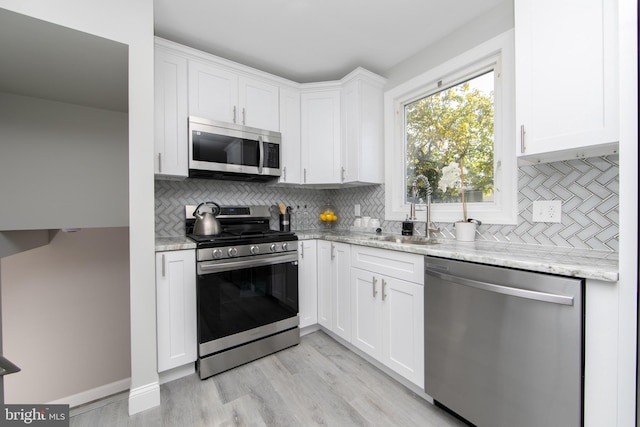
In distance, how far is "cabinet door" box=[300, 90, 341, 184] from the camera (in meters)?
2.63

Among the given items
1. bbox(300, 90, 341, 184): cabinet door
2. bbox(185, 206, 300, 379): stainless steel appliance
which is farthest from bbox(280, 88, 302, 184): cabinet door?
bbox(185, 206, 300, 379): stainless steel appliance

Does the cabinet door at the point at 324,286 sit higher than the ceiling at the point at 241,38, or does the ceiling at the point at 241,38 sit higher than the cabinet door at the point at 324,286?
the ceiling at the point at 241,38

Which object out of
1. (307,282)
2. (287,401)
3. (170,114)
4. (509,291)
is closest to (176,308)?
(287,401)

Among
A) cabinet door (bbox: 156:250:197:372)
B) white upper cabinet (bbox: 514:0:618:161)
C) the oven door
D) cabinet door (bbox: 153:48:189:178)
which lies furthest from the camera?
cabinet door (bbox: 153:48:189:178)

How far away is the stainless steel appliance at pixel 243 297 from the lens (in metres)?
1.81

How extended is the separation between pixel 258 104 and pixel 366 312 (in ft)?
6.88

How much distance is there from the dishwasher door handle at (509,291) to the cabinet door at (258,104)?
1.98 metres

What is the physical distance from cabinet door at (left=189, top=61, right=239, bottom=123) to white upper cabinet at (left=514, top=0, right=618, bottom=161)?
2.07 meters

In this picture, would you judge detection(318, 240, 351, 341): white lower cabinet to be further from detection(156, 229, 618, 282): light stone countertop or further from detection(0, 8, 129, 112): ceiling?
detection(0, 8, 129, 112): ceiling

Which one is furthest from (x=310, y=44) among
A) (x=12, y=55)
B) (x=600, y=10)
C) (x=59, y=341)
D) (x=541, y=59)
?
(x=59, y=341)

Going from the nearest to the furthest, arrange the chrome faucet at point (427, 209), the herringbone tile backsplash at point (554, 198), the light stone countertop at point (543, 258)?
1. the light stone countertop at point (543, 258)
2. the herringbone tile backsplash at point (554, 198)
3. the chrome faucet at point (427, 209)

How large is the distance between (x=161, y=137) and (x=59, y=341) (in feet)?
7.82

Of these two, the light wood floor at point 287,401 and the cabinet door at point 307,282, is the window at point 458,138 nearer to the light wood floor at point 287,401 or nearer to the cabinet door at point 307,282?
the cabinet door at point 307,282

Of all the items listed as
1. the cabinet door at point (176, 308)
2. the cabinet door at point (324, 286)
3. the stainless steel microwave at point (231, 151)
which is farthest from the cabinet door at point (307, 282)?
the cabinet door at point (176, 308)
